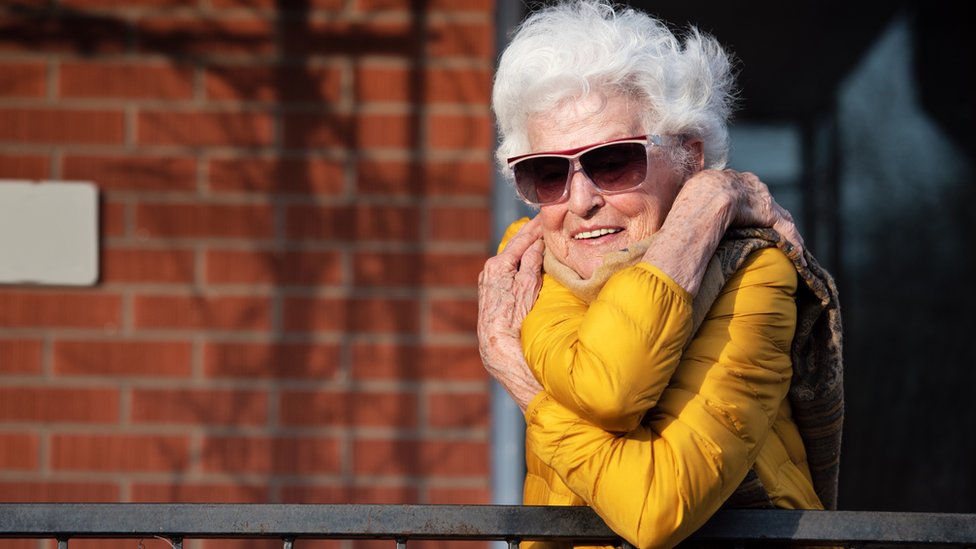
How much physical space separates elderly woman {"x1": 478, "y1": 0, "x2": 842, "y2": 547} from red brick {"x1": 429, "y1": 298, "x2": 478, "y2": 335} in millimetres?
1262

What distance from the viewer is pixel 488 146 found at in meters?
3.21

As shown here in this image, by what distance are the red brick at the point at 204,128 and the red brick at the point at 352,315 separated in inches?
19.8

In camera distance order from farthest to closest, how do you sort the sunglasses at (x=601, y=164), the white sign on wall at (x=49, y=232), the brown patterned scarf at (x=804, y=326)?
the white sign on wall at (x=49, y=232)
the sunglasses at (x=601, y=164)
the brown patterned scarf at (x=804, y=326)

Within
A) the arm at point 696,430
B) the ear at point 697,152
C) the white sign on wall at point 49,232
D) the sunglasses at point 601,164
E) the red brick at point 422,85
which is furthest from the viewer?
the red brick at point 422,85

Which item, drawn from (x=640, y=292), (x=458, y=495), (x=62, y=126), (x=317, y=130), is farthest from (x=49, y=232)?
(x=640, y=292)

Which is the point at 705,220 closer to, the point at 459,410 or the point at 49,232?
the point at 459,410

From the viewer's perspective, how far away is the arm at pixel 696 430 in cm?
147

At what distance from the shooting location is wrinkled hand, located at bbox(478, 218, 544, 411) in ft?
5.58

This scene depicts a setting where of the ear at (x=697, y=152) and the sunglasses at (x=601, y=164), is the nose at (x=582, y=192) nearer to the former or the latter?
the sunglasses at (x=601, y=164)

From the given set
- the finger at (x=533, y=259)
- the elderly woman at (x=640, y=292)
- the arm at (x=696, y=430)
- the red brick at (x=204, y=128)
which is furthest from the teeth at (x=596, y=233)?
the red brick at (x=204, y=128)

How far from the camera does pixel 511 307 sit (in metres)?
1.80

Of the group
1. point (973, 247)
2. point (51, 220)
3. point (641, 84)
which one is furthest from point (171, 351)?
point (973, 247)

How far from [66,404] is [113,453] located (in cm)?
20

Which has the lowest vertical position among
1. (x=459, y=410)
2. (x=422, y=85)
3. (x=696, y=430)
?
(x=459, y=410)
